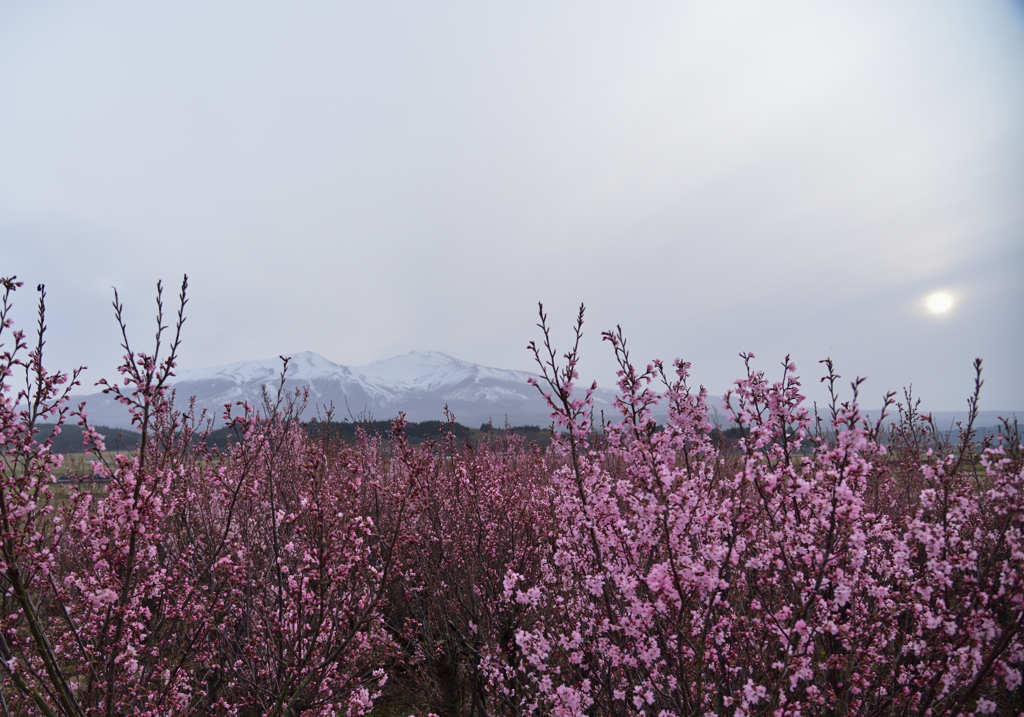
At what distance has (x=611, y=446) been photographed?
Answer: 3.94m

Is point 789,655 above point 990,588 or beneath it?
beneath

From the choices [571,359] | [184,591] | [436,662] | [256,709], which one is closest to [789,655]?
[571,359]

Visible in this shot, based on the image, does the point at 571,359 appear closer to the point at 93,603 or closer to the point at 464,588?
the point at 464,588

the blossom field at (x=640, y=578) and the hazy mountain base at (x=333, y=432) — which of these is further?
the hazy mountain base at (x=333, y=432)

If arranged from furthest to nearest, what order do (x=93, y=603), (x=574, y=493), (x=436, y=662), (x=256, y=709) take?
(x=436, y=662) → (x=256, y=709) → (x=574, y=493) → (x=93, y=603)

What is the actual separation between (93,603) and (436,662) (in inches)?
145

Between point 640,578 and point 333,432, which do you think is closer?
point 640,578

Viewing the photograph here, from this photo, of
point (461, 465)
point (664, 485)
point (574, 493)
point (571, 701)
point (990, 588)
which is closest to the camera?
point (990, 588)

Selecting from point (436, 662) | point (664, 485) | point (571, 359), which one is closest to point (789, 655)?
point (664, 485)

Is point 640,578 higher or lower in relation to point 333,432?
lower

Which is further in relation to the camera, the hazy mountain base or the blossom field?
the hazy mountain base

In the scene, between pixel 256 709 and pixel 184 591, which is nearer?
pixel 184 591

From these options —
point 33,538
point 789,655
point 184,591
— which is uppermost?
point 33,538

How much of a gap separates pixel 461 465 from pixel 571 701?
11.5 ft
